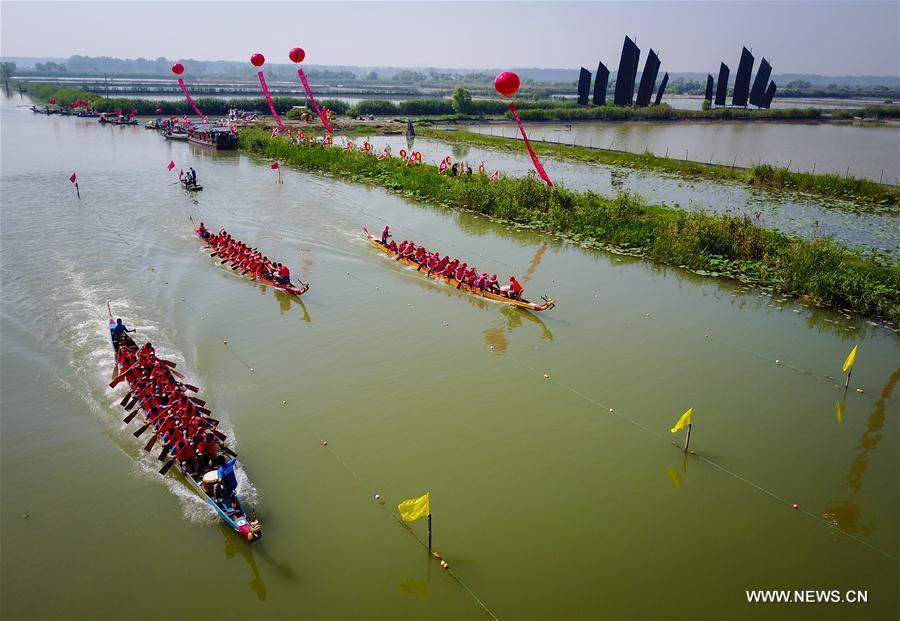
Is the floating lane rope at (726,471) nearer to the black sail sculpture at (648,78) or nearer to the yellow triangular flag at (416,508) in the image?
the yellow triangular flag at (416,508)

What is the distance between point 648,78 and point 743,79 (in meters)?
11.7

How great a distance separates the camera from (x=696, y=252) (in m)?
18.0

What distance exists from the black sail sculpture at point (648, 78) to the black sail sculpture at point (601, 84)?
4.04 meters

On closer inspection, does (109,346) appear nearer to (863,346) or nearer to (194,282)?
(194,282)

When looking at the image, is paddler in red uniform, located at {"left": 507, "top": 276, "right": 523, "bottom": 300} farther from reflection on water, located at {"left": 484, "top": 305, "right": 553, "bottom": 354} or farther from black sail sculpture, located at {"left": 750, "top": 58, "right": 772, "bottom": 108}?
black sail sculpture, located at {"left": 750, "top": 58, "right": 772, "bottom": 108}

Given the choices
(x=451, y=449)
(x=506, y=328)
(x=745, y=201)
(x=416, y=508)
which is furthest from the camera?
(x=745, y=201)

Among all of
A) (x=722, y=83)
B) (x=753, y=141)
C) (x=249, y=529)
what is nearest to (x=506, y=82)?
(x=249, y=529)

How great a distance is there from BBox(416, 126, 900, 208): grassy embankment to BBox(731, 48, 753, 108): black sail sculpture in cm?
3624

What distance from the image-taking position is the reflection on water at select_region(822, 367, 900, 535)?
813 centimetres

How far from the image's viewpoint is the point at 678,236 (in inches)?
727

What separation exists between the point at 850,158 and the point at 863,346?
3091 centimetres

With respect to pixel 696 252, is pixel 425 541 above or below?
below

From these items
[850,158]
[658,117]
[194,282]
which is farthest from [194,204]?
[658,117]

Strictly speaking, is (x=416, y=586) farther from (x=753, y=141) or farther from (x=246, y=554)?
(x=753, y=141)
